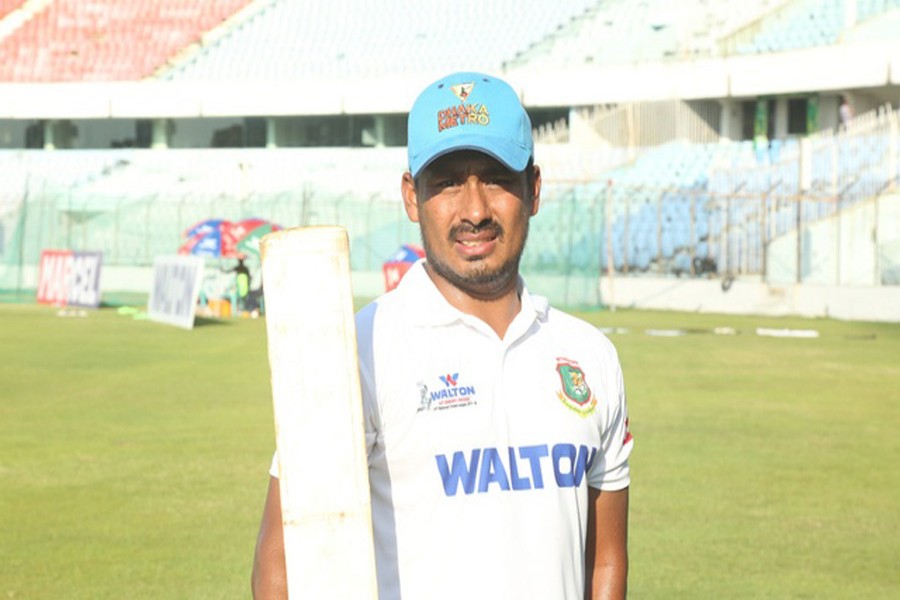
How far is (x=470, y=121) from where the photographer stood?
287 cm

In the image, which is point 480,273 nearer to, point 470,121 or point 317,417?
point 470,121

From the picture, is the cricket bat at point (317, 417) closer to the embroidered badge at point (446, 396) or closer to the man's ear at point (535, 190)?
the embroidered badge at point (446, 396)

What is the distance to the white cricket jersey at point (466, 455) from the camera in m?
2.87

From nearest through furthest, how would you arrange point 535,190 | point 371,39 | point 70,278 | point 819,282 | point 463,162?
point 463,162, point 535,190, point 819,282, point 70,278, point 371,39

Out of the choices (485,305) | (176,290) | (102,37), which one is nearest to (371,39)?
(102,37)

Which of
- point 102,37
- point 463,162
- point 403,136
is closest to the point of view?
point 463,162

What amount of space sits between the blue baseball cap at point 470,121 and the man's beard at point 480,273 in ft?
0.43

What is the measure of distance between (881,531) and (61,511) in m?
4.82

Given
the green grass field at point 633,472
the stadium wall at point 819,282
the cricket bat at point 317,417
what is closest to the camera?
the cricket bat at point 317,417

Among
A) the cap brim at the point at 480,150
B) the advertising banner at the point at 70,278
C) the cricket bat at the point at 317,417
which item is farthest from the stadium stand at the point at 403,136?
the cricket bat at the point at 317,417

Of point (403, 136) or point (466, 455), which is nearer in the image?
point (466, 455)

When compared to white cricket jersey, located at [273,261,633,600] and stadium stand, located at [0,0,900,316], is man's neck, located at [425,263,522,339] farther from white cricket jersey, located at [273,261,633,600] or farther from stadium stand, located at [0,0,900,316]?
stadium stand, located at [0,0,900,316]

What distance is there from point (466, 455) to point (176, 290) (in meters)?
25.2

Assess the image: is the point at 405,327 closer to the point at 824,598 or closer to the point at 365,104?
the point at 824,598
